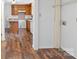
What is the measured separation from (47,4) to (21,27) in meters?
8.12

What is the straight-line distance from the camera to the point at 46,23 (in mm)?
5703

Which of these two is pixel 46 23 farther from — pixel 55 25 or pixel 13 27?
pixel 13 27

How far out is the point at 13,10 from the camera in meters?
13.6

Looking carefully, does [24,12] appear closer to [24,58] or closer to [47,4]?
[47,4]

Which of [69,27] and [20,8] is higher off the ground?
[20,8]

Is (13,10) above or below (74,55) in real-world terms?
above

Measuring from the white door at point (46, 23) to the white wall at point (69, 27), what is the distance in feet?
1.39

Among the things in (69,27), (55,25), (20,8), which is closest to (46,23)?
(55,25)

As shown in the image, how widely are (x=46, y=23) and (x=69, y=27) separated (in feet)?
3.65

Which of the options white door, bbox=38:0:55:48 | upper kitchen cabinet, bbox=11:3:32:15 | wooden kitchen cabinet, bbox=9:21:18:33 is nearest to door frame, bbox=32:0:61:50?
white door, bbox=38:0:55:48

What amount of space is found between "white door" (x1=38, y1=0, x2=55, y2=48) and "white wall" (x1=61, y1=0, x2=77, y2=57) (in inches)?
16.7

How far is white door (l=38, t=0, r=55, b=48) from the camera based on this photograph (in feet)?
18.6

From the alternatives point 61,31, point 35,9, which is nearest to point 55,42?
point 61,31

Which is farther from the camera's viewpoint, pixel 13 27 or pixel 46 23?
pixel 13 27
